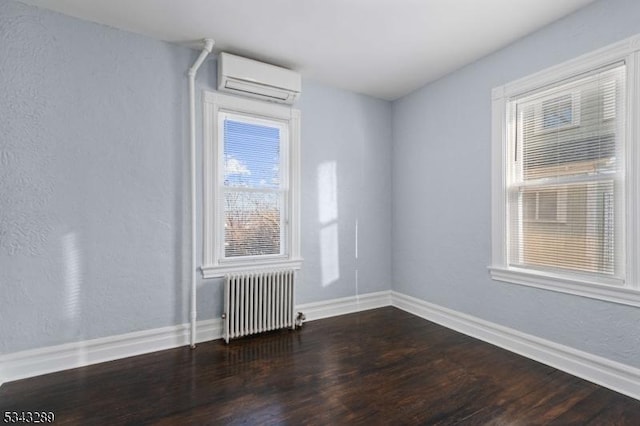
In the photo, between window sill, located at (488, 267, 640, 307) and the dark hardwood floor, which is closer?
the dark hardwood floor

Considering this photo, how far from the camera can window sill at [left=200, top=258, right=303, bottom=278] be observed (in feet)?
9.91

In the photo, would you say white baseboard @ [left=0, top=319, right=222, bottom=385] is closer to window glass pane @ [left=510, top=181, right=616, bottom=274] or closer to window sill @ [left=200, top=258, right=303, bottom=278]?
window sill @ [left=200, top=258, right=303, bottom=278]

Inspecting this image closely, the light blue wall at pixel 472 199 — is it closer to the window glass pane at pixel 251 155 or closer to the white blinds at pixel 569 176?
the white blinds at pixel 569 176

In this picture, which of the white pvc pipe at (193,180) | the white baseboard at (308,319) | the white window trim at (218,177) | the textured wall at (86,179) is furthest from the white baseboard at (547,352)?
the textured wall at (86,179)

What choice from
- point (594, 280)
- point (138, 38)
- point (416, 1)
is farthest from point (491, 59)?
point (138, 38)

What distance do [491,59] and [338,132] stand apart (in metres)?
1.72

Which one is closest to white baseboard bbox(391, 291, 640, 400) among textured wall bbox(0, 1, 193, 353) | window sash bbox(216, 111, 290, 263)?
window sash bbox(216, 111, 290, 263)

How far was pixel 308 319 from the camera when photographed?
3.57 m

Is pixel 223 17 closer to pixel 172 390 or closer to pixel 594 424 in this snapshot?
pixel 172 390

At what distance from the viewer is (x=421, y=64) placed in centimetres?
325

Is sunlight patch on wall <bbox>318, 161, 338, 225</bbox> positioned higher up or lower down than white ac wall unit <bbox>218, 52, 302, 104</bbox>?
lower down

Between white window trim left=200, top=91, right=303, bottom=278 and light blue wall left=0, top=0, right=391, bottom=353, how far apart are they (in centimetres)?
18

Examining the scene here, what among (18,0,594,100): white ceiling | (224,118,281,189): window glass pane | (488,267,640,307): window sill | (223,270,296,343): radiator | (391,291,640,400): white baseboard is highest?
(18,0,594,100): white ceiling

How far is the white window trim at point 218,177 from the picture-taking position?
302 centimetres
